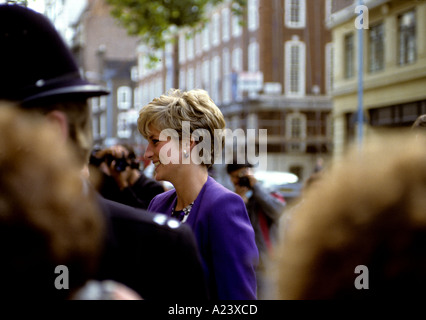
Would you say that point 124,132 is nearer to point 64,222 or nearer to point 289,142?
point 289,142

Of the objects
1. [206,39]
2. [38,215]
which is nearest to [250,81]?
[206,39]

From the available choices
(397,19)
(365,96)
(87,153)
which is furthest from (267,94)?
(87,153)

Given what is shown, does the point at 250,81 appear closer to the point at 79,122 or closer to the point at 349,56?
→ the point at 349,56

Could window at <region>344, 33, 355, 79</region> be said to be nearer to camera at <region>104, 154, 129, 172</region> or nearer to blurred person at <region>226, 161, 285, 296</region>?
blurred person at <region>226, 161, 285, 296</region>

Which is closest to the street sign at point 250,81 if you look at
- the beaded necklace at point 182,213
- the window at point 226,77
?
the window at point 226,77

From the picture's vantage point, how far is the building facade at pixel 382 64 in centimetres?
2358

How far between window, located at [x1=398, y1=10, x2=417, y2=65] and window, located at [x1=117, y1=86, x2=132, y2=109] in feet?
191

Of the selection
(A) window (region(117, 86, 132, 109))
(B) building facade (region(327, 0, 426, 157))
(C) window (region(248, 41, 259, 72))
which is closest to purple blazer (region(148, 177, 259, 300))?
(B) building facade (region(327, 0, 426, 157))

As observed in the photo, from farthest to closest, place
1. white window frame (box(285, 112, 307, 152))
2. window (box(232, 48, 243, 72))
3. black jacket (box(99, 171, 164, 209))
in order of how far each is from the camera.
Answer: window (box(232, 48, 243, 72)) < white window frame (box(285, 112, 307, 152)) < black jacket (box(99, 171, 164, 209))

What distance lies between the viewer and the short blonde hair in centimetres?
309

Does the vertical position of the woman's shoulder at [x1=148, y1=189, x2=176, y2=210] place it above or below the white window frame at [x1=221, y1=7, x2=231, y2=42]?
below

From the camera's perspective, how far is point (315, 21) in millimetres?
44531

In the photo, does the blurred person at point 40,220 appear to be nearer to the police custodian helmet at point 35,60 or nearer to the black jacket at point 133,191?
the police custodian helmet at point 35,60
